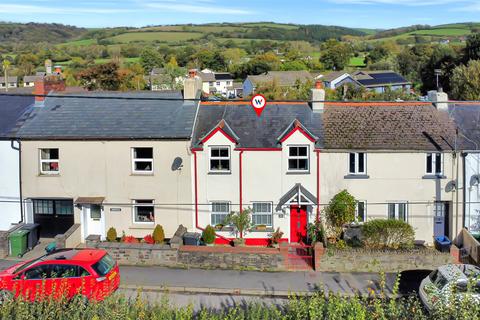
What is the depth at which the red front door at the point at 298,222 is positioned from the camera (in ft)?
80.4

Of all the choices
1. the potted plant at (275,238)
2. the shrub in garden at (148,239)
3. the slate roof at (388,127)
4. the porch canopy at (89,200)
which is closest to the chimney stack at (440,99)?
the slate roof at (388,127)

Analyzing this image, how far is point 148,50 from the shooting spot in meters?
163

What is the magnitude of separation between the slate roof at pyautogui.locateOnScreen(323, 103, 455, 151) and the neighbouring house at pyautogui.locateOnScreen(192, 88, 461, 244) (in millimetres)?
43

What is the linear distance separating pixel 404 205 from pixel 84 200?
1362cm

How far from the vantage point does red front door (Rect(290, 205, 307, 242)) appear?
2452 cm

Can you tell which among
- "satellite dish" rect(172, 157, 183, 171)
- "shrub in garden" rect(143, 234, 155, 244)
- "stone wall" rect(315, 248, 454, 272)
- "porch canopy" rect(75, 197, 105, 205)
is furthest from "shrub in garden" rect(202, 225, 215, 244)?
"stone wall" rect(315, 248, 454, 272)

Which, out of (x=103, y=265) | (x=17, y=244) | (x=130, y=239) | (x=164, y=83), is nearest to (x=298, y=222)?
(x=130, y=239)

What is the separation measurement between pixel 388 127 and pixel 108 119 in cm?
1234

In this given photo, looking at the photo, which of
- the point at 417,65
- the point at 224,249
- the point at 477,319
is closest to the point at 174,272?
the point at 224,249

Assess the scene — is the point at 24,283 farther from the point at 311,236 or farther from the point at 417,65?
the point at 417,65

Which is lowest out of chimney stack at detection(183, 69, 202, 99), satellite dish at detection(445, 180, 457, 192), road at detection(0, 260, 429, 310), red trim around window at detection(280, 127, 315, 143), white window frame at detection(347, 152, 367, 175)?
road at detection(0, 260, 429, 310)

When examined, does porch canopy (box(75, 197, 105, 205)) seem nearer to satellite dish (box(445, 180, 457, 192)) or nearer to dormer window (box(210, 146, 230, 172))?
dormer window (box(210, 146, 230, 172))

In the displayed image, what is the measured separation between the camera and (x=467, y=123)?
25219 mm

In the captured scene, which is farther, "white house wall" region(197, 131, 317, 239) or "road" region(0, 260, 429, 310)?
"white house wall" region(197, 131, 317, 239)
